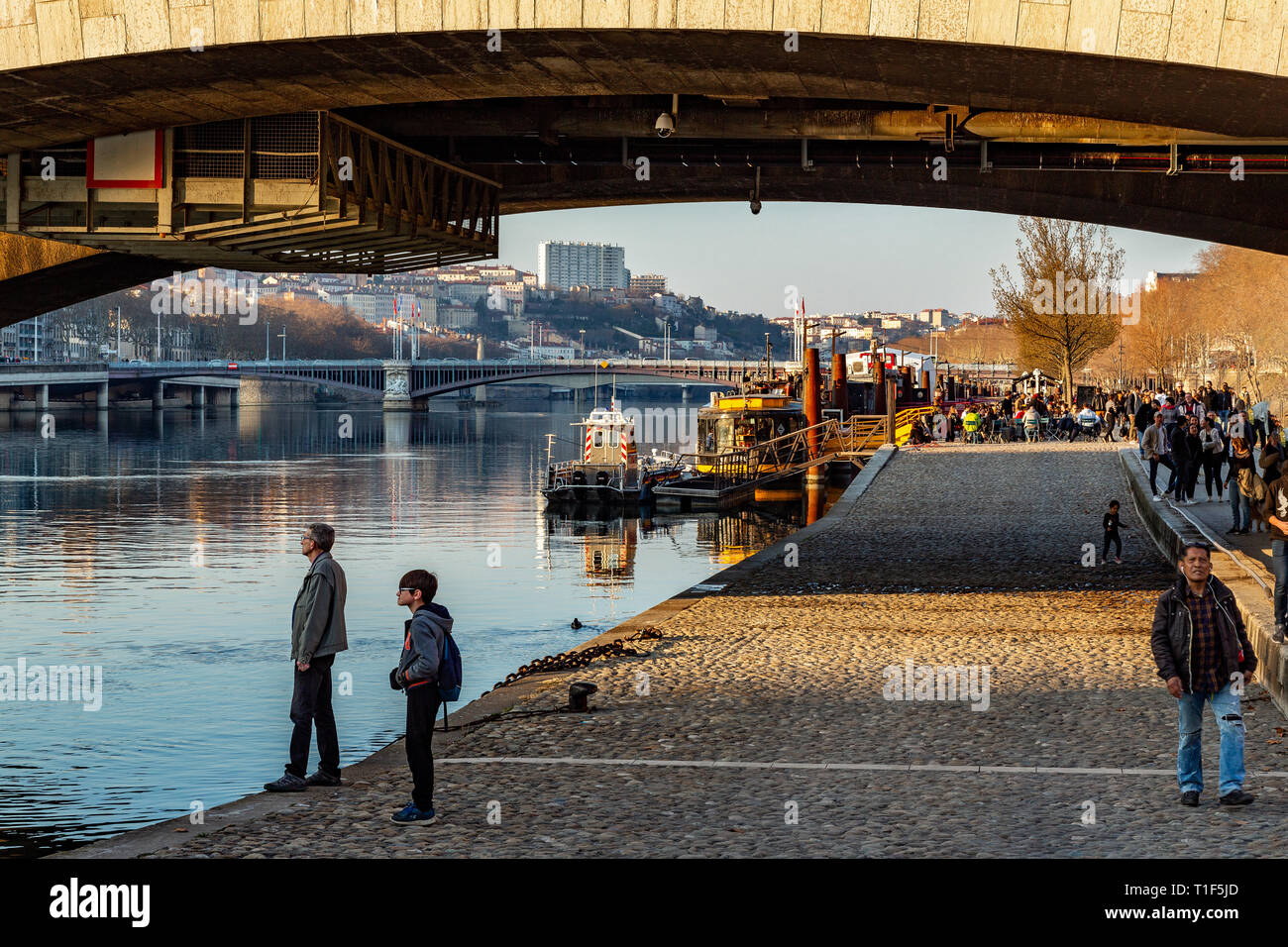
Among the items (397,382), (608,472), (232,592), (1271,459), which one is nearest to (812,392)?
(608,472)

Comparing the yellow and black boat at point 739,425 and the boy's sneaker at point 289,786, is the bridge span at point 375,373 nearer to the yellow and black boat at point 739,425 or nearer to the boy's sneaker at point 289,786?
the yellow and black boat at point 739,425

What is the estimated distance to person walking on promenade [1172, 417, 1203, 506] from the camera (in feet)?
90.9

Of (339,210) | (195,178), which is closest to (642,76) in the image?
(339,210)

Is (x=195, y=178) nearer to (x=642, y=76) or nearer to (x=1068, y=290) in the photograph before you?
(x=642, y=76)

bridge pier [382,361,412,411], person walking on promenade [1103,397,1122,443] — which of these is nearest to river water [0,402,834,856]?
person walking on promenade [1103,397,1122,443]

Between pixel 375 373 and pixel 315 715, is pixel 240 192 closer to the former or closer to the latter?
pixel 315 715

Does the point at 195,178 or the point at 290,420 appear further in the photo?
the point at 290,420

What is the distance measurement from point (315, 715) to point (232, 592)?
19818 millimetres

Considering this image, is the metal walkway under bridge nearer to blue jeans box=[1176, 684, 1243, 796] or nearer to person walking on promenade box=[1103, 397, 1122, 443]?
blue jeans box=[1176, 684, 1243, 796]

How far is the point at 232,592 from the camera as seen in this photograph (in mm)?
29203

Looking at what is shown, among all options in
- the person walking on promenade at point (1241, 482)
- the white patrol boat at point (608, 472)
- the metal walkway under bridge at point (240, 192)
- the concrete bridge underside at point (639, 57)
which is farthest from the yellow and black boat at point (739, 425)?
the concrete bridge underside at point (639, 57)

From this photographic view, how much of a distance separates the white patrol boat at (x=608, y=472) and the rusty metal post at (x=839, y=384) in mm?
8041

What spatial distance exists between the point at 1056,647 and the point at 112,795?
9.17 m

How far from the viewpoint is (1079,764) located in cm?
1032
